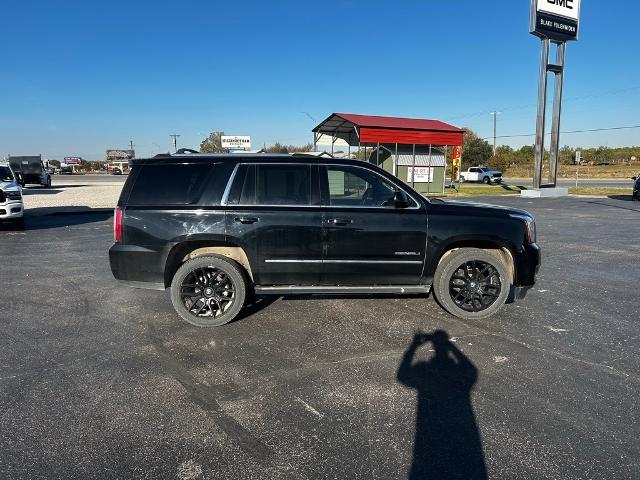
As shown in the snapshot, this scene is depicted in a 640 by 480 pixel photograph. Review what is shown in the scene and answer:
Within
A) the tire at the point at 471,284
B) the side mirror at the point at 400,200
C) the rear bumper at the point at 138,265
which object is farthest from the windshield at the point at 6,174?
the tire at the point at 471,284

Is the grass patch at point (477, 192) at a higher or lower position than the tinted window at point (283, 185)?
lower

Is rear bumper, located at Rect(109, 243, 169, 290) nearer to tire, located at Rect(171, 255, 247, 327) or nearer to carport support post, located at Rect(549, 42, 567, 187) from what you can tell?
tire, located at Rect(171, 255, 247, 327)

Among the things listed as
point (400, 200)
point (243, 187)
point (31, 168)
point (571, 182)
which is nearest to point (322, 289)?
point (400, 200)

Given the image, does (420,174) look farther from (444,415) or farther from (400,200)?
(444,415)

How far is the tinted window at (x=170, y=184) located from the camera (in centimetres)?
503

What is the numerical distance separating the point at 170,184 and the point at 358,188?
2171mm

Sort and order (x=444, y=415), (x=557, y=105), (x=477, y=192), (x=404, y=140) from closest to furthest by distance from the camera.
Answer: (x=444, y=415)
(x=557, y=105)
(x=404, y=140)
(x=477, y=192)

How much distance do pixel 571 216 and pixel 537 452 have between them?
16107 millimetres

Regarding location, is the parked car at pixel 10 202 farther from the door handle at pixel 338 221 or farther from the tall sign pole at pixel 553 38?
the tall sign pole at pixel 553 38

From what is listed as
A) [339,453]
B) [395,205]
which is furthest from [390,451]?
[395,205]

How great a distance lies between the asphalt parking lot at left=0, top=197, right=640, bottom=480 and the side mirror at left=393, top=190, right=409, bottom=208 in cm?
134

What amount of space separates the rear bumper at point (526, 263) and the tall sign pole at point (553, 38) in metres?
22.7

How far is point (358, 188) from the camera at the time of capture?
521 centimetres

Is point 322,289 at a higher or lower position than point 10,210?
lower
